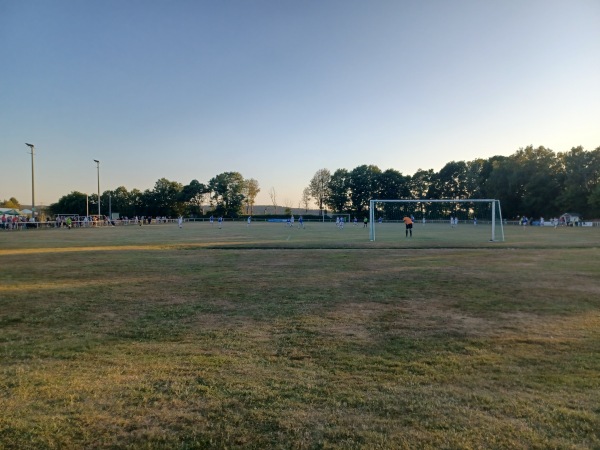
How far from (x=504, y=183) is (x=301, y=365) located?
293 feet

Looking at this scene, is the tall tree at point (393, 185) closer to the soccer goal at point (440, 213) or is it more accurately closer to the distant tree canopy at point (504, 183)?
the distant tree canopy at point (504, 183)

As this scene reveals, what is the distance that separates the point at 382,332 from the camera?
630 centimetres

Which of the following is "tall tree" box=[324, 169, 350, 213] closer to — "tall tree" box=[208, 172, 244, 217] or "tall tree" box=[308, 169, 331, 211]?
"tall tree" box=[308, 169, 331, 211]

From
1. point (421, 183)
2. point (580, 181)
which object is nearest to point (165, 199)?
point (421, 183)

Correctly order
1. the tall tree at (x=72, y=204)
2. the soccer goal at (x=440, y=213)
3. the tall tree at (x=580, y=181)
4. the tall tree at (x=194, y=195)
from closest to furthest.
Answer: the tall tree at (x=580, y=181) → the soccer goal at (x=440, y=213) → the tall tree at (x=72, y=204) → the tall tree at (x=194, y=195)

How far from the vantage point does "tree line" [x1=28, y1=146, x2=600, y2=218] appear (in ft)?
256

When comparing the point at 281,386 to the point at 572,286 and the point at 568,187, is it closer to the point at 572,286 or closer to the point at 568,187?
the point at 572,286

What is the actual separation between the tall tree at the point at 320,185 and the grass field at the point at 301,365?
368 feet

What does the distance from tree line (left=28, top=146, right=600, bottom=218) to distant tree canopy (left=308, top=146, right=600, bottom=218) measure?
165mm

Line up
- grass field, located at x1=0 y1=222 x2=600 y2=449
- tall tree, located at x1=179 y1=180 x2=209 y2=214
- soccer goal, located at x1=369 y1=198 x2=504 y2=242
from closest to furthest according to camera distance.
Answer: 1. grass field, located at x1=0 y1=222 x2=600 y2=449
2. soccer goal, located at x1=369 y1=198 x2=504 y2=242
3. tall tree, located at x1=179 y1=180 x2=209 y2=214

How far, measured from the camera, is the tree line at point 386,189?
256 feet

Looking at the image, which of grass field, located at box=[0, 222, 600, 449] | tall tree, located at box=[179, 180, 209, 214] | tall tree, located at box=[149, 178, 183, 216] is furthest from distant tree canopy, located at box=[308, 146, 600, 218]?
grass field, located at box=[0, 222, 600, 449]

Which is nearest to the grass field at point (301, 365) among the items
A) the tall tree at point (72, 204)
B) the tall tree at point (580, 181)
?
the tall tree at point (580, 181)

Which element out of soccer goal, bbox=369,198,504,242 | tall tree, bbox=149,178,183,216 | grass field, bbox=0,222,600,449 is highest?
tall tree, bbox=149,178,183,216
